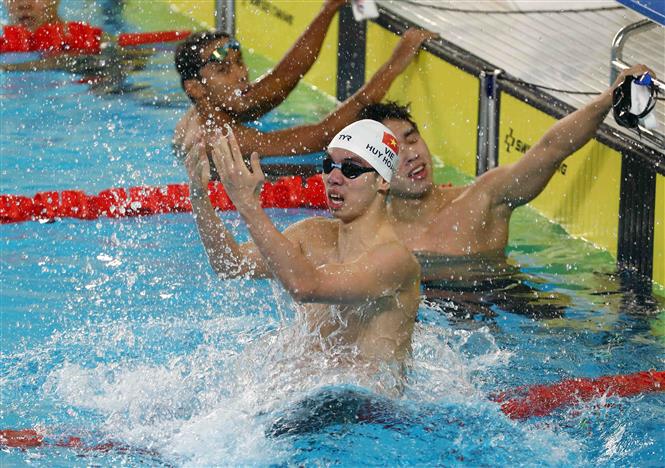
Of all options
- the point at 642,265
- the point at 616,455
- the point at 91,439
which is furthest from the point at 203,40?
the point at 616,455

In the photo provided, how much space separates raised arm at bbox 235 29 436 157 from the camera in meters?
6.09

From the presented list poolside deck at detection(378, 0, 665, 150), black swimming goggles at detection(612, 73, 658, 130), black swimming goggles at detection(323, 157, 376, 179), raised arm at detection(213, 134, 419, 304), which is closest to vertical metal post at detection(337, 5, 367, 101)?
poolside deck at detection(378, 0, 665, 150)

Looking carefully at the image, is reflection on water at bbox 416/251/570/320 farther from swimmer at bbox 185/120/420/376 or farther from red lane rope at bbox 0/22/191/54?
red lane rope at bbox 0/22/191/54

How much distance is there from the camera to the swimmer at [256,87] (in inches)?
234

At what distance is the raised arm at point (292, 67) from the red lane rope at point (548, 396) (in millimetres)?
2758

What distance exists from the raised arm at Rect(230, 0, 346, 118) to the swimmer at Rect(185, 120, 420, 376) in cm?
261

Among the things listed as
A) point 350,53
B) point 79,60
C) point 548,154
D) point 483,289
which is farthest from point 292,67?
point 79,60

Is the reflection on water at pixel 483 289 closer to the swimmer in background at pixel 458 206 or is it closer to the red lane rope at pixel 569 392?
the swimmer in background at pixel 458 206

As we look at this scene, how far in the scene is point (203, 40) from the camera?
5.91m

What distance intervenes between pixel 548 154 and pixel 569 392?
1.09m

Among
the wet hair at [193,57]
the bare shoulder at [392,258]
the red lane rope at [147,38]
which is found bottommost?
the red lane rope at [147,38]

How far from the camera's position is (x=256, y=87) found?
6.32m

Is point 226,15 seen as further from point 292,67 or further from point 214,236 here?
point 214,236

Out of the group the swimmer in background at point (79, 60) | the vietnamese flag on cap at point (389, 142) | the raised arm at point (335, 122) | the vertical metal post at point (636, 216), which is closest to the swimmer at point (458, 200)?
the vertical metal post at point (636, 216)
